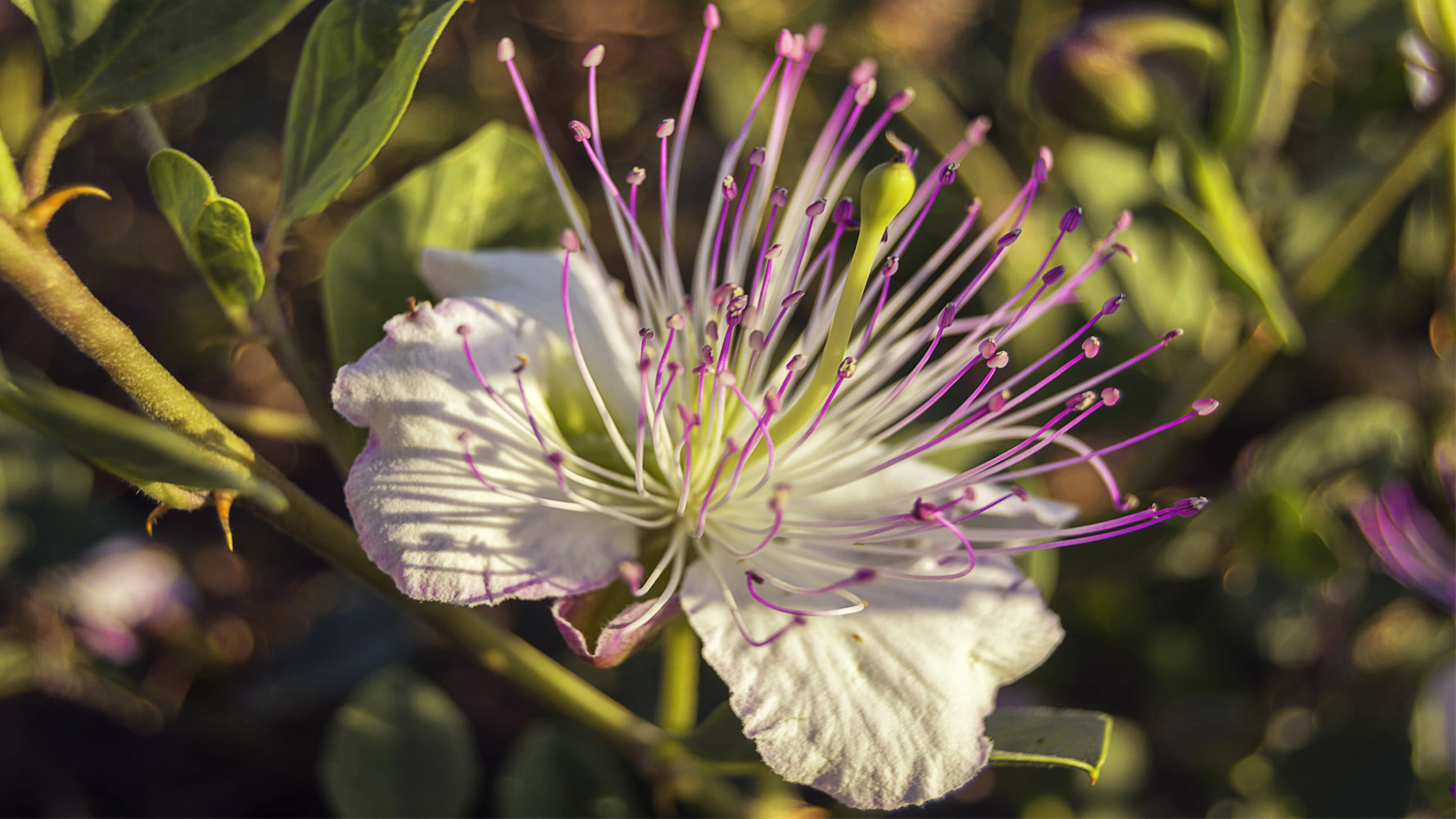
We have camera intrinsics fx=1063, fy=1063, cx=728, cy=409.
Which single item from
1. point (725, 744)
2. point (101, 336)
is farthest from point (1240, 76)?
point (101, 336)

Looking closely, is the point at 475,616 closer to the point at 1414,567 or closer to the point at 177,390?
the point at 177,390

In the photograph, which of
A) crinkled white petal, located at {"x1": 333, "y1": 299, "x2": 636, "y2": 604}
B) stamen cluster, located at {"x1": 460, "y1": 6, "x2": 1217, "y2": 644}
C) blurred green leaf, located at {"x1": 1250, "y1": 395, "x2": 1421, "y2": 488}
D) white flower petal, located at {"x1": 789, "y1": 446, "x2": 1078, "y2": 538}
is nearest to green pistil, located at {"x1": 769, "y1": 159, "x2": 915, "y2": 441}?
stamen cluster, located at {"x1": 460, "y1": 6, "x2": 1217, "y2": 644}

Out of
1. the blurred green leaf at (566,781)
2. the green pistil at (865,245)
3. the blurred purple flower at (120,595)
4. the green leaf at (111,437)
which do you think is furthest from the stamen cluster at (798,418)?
the blurred purple flower at (120,595)

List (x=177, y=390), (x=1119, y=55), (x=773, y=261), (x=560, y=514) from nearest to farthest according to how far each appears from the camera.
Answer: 1. (x=177, y=390)
2. (x=560, y=514)
3. (x=773, y=261)
4. (x=1119, y=55)

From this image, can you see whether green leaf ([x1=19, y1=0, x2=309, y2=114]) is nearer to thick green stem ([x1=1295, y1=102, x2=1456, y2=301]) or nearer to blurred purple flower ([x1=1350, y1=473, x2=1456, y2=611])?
thick green stem ([x1=1295, y1=102, x2=1456, y2=301])

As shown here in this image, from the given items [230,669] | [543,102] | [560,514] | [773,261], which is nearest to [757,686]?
[560,514]

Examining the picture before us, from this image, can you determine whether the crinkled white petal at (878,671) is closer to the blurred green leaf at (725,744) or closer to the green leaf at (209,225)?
the blurred green leaf at (725,744)

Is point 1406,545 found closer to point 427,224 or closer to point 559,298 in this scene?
point 559,298
